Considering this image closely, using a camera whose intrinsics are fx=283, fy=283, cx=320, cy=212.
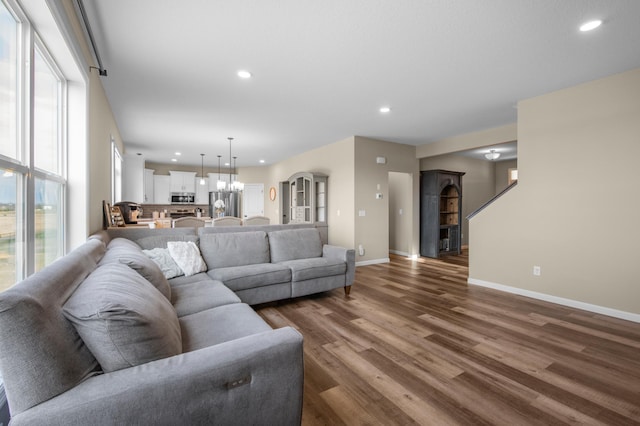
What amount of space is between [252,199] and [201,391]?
9141 millimetres

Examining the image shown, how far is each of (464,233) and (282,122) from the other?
20.9 feet

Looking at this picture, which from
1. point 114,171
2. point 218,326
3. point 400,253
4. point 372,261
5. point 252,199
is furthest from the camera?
point 252,199

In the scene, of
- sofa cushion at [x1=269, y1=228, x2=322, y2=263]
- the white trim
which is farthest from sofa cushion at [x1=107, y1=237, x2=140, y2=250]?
the white trim

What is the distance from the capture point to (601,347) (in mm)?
2412

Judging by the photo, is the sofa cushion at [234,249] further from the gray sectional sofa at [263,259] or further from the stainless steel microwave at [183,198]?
the stainless steel microwave at [183,198]

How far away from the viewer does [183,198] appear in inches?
359

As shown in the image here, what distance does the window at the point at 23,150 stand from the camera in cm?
136

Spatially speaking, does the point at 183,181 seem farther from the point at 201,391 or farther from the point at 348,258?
the point at 201,391

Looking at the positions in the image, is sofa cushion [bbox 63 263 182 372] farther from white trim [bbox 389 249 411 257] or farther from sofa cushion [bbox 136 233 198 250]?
white trim [bbox 389 249 411 257]

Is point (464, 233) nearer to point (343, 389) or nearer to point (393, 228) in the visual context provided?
point (393, 228)

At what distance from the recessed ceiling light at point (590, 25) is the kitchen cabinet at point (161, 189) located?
950cm

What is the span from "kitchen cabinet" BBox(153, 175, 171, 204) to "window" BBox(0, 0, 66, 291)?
729cm

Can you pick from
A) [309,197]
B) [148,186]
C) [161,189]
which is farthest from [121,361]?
[161,189]

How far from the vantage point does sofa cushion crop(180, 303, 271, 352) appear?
1.55 meters
